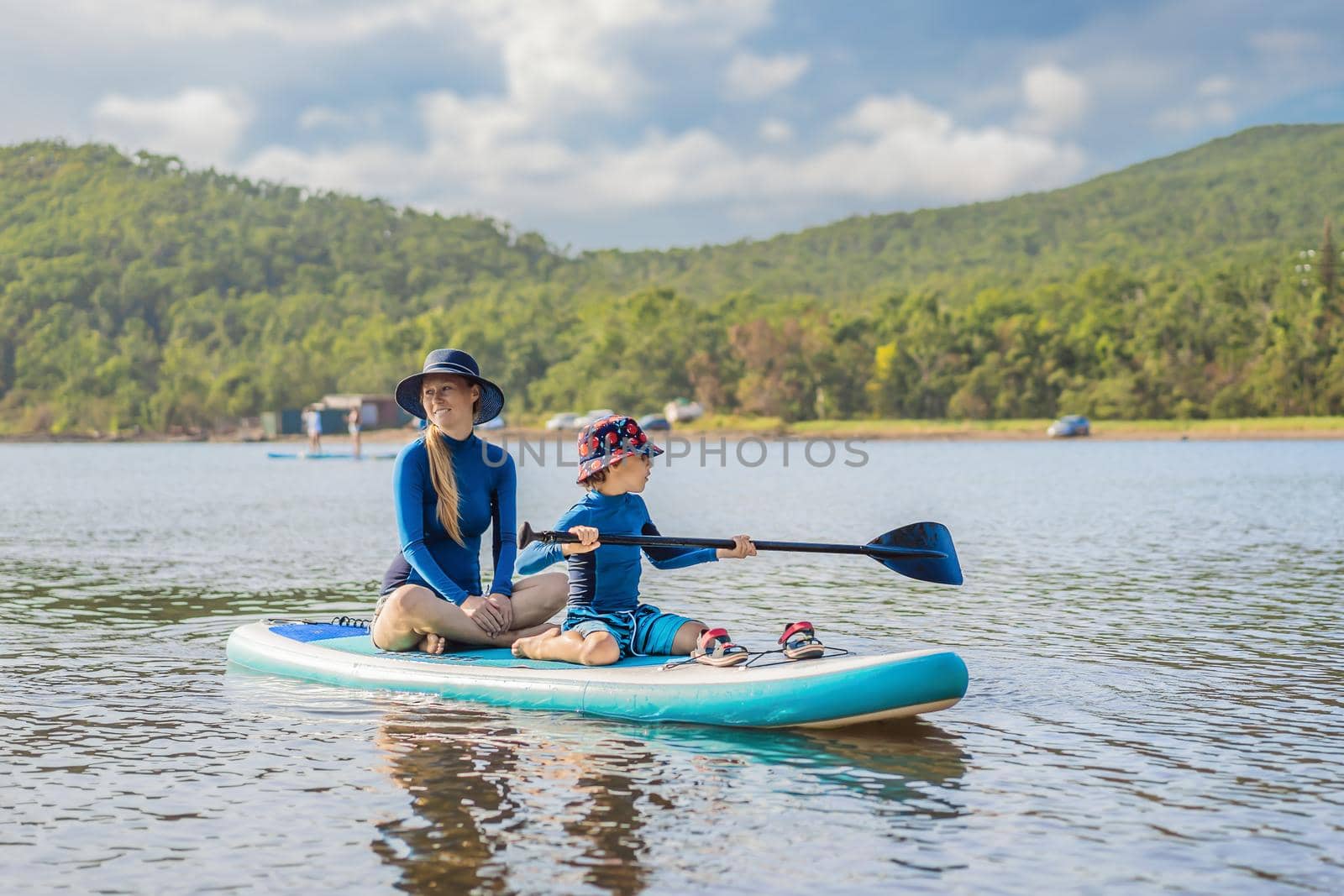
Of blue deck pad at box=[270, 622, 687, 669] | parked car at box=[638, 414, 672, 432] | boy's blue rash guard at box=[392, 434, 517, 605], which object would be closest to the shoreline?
parked car at box=[638, 414, 672, 432]

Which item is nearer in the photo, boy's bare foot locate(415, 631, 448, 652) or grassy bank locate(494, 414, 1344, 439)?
boy's bare foot locate(415, 631, 448, 652)

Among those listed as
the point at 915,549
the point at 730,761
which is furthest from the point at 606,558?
the point at 915,549

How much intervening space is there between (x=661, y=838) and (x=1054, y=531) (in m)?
18.6

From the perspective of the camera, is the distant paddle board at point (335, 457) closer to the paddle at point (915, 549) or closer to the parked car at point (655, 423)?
the parked car at point (655, 423)

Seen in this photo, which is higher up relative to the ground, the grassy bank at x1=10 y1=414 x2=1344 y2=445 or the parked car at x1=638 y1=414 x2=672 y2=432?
the parked car at x1=638 y1=414 x2=672 y2=432

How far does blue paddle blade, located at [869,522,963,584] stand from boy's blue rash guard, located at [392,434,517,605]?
2424 millimetres

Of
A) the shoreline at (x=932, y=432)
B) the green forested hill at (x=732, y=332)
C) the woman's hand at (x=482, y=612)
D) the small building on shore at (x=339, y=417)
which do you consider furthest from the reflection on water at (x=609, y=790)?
the small building on shore at (x=339, y=417)

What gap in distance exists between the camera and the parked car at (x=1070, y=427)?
97.2 metres

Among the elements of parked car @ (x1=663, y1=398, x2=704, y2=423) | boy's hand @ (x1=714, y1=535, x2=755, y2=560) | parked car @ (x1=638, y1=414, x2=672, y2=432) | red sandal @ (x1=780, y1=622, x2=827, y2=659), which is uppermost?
parked car @ (x1=663, y1=398, x2=704, y2=423)

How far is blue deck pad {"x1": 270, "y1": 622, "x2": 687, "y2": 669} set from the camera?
28.9ft

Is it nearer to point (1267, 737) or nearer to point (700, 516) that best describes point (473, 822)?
point (1267, 737)

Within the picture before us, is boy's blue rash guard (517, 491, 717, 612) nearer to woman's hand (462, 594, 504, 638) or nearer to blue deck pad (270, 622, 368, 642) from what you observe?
woman's hand (462, 594, 504, 638)

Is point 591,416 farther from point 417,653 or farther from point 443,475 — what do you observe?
point 443,475

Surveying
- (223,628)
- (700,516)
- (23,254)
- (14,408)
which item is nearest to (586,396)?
(14,408)
